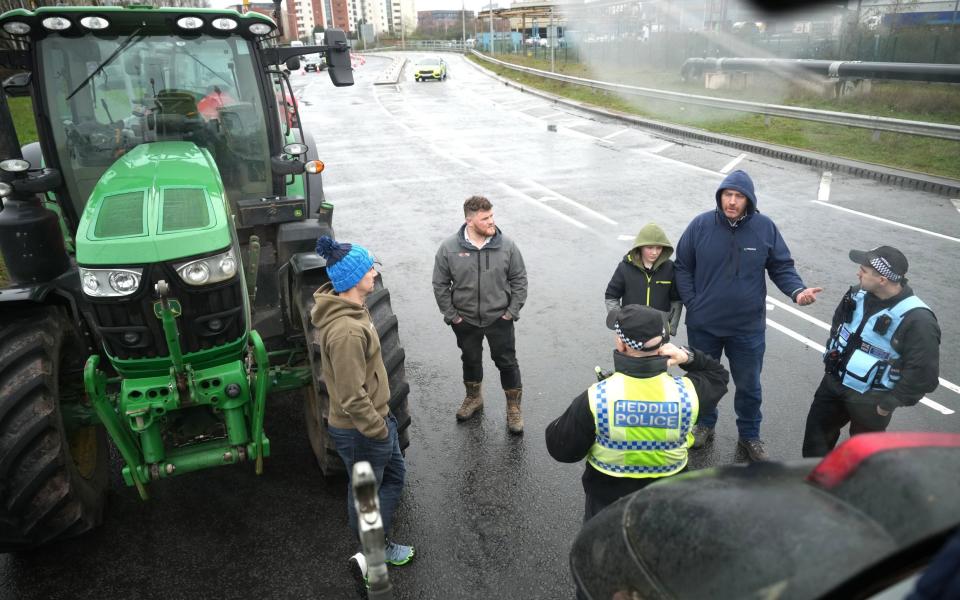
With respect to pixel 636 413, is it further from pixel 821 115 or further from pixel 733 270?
pixel 821 115

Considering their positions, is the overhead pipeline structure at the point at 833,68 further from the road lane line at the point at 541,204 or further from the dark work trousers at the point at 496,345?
the dark work trousers at the point at 496,345

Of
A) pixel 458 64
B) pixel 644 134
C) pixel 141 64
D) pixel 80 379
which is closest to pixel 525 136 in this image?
pixel 644 134

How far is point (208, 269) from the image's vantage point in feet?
12.7

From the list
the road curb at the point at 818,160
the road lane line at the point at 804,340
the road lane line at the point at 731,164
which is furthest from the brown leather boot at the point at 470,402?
the road curb at the point at 818,160

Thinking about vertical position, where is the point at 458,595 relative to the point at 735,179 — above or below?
below

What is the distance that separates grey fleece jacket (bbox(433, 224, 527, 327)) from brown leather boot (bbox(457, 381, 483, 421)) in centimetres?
61

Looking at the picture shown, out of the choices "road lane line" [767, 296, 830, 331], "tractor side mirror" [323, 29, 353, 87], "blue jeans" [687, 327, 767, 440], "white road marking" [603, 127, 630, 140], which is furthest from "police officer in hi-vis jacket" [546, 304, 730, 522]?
"white road marking" [603, 127, 630, 140]

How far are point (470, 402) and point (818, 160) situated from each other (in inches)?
484

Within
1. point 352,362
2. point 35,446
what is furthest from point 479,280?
point 35,446

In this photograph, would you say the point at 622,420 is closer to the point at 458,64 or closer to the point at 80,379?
the point at 80,379

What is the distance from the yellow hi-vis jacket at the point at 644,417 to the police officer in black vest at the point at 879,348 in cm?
171

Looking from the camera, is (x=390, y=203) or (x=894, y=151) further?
(x=894, y=151)

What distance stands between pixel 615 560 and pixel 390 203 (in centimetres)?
1100

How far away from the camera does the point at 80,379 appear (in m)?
4.37
